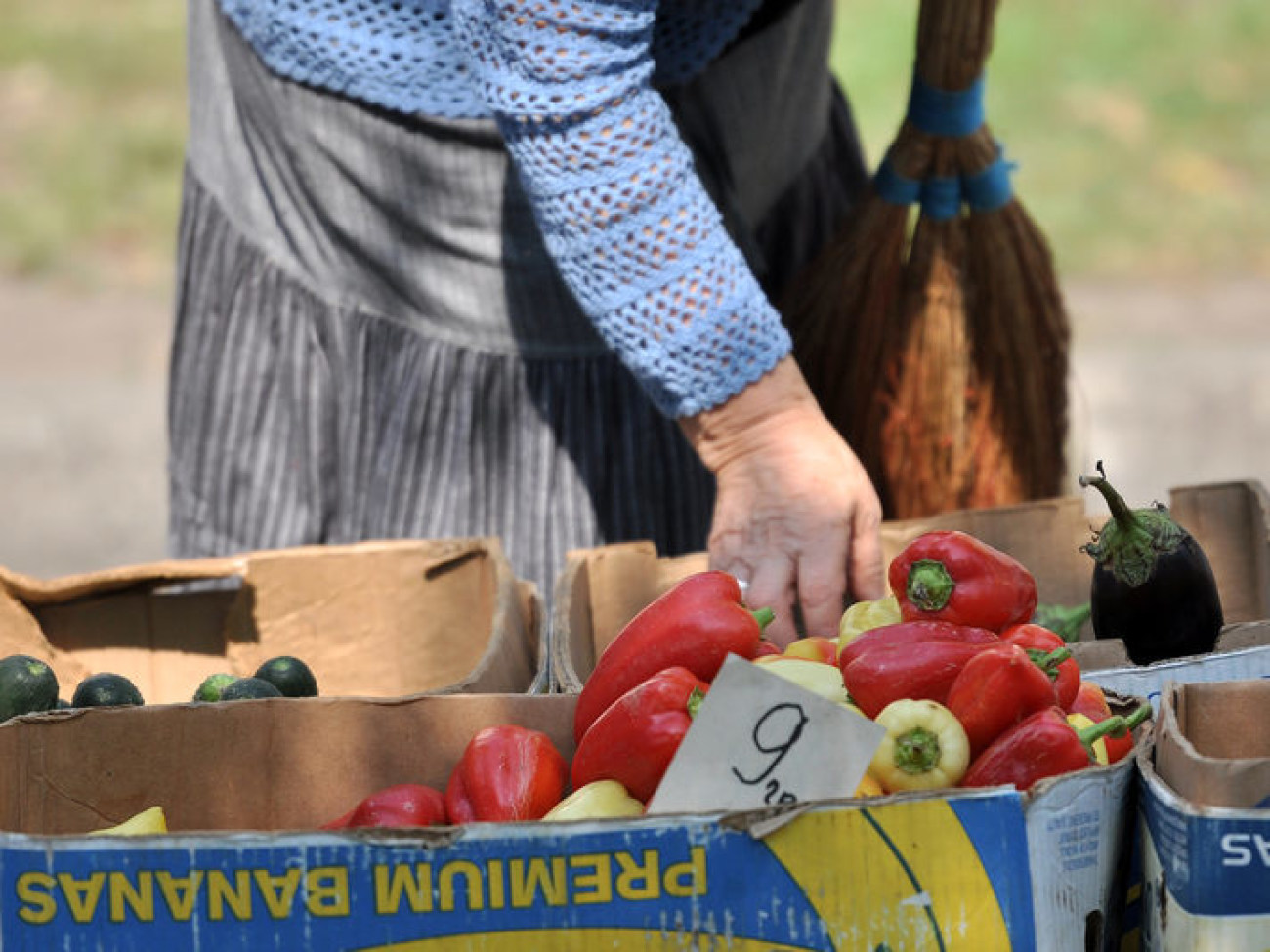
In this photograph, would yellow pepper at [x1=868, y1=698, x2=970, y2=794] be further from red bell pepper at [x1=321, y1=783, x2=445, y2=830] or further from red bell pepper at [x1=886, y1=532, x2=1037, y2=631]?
red bell pepper at [x1=321, y1=783, x2=445, y2=830]

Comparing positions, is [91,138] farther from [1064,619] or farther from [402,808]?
[402,808]

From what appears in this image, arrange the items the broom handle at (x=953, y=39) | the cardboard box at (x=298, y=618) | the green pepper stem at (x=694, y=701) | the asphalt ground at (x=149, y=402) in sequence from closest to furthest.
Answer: the green pepper stem at (x=694, y=701) → the cardboard box at (x=298, y=618) → the broom handle at (x=953, y=39) → the asphalt ground at (x=149, y=402)

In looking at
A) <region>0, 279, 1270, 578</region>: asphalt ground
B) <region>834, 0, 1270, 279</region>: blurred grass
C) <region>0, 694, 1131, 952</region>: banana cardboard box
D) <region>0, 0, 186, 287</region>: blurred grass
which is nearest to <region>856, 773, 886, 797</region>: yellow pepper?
<region>0, 694, 1131, 952</region>: banana cardboard box

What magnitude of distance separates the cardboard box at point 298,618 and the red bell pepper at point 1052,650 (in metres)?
0.73

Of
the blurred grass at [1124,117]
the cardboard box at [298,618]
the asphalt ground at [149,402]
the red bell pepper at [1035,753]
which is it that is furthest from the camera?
the blurred grass at [1124,117]

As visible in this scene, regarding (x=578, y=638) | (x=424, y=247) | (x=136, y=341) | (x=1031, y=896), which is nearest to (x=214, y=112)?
(x=424, y=247)

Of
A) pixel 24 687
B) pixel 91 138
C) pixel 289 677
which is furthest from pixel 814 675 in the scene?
pixel 91 138

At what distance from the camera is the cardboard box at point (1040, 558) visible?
1.93 meters

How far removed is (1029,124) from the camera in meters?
7.70

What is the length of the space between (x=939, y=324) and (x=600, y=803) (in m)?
1.13

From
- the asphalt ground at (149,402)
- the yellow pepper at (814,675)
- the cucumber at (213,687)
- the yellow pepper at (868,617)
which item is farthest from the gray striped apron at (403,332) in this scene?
the asphalt ground at (149,402)

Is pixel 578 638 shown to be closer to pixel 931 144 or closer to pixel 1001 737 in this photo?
pixel 1001 737

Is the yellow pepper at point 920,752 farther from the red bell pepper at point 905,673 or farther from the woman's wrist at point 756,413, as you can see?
the woman's wrist at point 756,413

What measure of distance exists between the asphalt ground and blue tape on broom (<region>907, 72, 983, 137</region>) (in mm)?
2593
